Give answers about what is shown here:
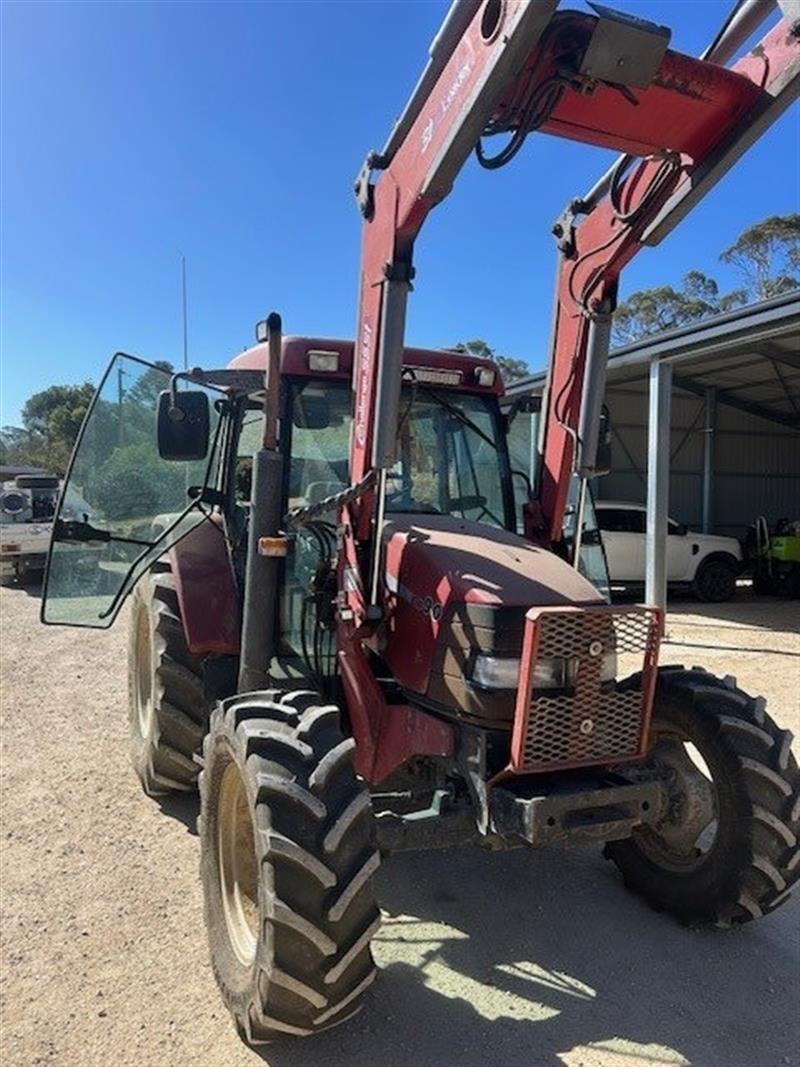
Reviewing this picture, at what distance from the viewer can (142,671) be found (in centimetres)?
521

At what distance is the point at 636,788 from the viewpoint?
9.43 ft

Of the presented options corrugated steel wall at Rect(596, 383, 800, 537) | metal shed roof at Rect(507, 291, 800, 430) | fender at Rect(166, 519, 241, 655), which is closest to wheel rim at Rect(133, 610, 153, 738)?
fender at Rect(166, 519, 241, 655)

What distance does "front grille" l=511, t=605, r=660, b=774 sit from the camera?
277 centimetres

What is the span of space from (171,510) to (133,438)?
0.40 m

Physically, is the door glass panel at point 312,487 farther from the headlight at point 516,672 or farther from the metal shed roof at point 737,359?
the metal shed roof at point 737,359

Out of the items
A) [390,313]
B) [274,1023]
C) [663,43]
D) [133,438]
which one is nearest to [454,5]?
[663,43]

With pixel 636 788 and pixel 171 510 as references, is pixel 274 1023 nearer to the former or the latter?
pixel 636 788

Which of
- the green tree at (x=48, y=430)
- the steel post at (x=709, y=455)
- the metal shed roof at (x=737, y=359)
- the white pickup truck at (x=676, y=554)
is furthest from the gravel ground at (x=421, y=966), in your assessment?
the green tree at (x=48, y=430)

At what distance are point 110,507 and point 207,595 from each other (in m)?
0.65

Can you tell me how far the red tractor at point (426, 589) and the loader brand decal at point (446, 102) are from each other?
1 centimetres

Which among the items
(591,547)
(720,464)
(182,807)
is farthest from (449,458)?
(720,464)

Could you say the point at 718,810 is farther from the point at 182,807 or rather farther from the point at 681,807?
the point at 182,807

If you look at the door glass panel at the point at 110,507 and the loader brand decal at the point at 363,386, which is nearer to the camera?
the loader brand decal at the point at 363,386

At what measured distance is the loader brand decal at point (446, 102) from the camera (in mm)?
2402
